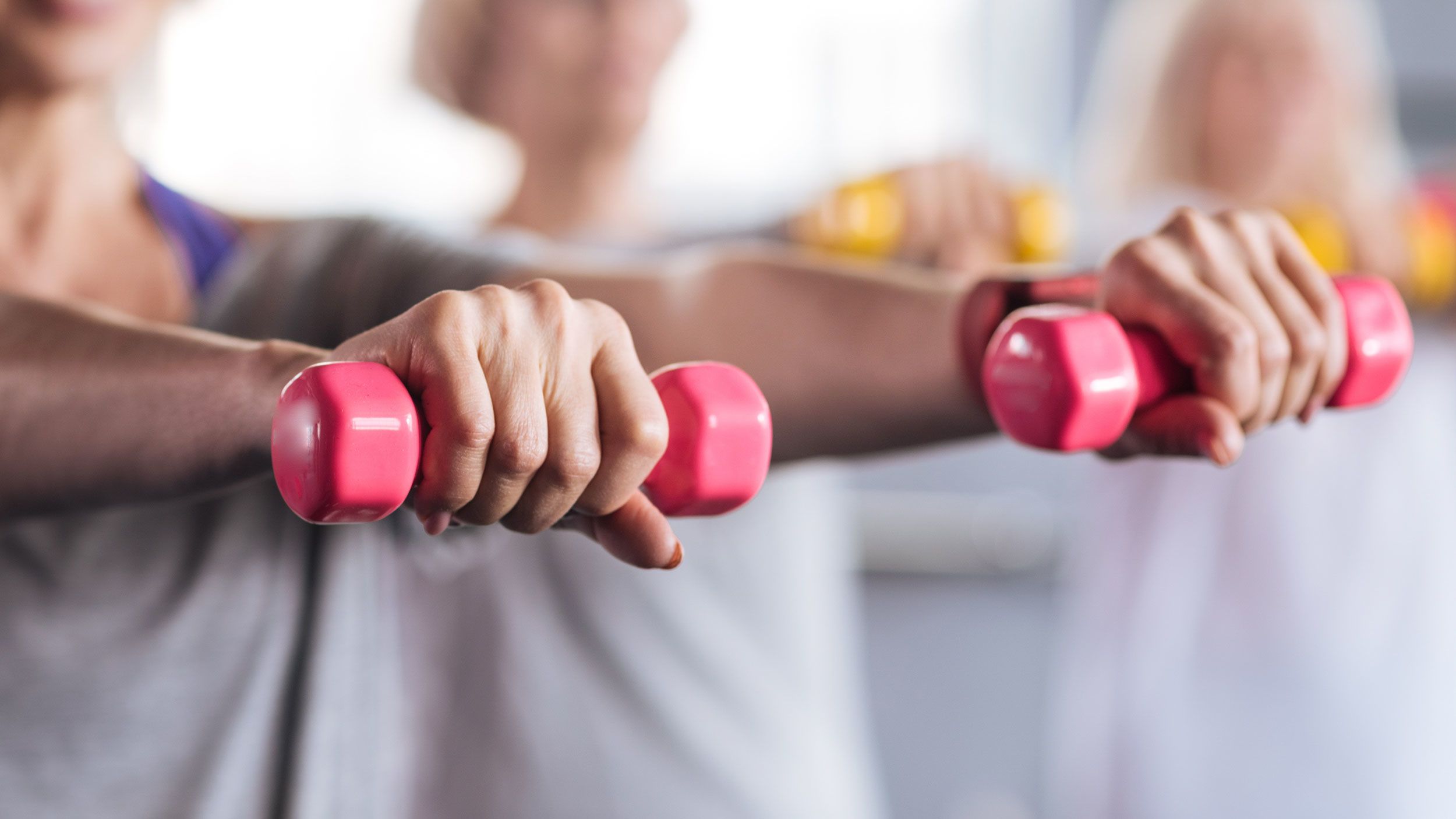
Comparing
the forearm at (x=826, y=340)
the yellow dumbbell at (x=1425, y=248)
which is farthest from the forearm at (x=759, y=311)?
the yellow dumbbell at (x=1425, y=248)

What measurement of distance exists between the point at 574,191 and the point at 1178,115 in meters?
0.54

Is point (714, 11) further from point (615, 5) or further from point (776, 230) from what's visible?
point (776, 230)

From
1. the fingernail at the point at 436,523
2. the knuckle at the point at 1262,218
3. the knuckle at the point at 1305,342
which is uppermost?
the knuckle at the point at 1262,218

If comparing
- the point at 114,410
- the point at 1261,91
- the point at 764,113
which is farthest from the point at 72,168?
the point at 764,113

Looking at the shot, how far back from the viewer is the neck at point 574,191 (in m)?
0.74

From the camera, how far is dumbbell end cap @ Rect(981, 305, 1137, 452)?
22 centimetres

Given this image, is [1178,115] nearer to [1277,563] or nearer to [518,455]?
[1277,563]

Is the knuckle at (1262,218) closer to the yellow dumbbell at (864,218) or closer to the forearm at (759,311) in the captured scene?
the forearm at (759,311)

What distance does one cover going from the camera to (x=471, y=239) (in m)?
0.33

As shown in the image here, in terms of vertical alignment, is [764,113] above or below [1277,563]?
above

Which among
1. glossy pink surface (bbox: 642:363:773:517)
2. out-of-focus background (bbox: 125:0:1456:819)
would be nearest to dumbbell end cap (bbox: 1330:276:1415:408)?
glossy pink surface (bbox: 642:363:773:517)

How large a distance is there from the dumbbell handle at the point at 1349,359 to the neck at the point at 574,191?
0.51 meters

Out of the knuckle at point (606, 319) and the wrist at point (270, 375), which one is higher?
the knuckle at point (606, 319)

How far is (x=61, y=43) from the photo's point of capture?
0.30 metres
